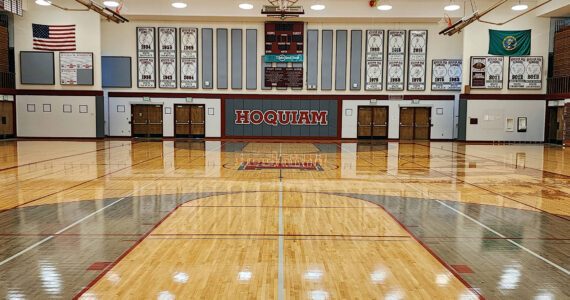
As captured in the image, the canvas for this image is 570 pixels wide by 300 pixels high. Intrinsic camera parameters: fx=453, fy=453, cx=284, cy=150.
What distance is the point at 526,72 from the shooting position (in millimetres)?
24406

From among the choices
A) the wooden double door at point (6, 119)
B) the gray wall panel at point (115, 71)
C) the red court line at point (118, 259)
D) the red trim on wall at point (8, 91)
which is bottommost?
the red court line at point (118, 259)

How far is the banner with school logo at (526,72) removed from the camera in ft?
79.8

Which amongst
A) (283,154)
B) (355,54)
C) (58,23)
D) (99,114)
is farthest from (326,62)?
(58,23)

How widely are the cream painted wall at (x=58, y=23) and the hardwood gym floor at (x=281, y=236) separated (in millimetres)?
15368

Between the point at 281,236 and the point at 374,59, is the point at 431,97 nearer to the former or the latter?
the point at 374,59

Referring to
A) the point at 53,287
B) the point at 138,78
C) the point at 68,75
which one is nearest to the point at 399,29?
the point at 138,78

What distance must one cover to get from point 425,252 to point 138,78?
77.3 ft

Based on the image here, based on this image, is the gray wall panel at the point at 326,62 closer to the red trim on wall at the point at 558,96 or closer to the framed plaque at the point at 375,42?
the framed plaque at the point at 375,42

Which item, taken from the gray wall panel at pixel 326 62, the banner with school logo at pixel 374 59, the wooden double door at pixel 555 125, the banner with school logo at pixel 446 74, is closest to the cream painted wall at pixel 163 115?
the gray wall panel at pixel 326 62

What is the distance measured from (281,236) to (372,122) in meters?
21.9

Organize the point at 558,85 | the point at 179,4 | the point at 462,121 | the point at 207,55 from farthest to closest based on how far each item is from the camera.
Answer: the point at 207,55, the point at 462,121, the point at 558,85, the point at 179,4

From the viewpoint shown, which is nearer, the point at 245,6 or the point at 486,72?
the point at 245,6

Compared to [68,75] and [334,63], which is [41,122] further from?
[334,63]

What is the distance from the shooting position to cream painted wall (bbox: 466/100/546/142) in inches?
975
